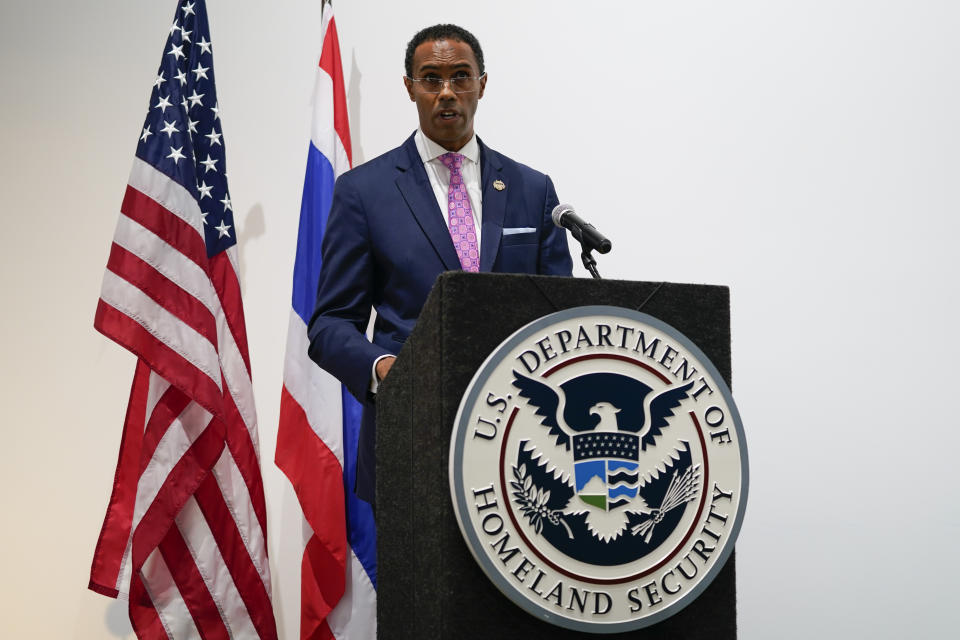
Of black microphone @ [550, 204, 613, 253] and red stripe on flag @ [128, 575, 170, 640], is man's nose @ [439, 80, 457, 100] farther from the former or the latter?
red stripe on flag @ [128, 575, 170, 640]

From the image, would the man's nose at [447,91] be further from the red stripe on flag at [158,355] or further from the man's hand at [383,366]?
the red stripe on flag at [158,355]

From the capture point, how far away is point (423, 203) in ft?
6.03

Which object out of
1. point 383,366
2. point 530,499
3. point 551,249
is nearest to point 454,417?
point 530,499

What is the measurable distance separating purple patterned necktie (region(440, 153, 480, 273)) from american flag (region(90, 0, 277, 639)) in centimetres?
108

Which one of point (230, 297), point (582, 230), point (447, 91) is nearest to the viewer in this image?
point (582, 230)

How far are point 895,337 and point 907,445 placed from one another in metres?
0.33

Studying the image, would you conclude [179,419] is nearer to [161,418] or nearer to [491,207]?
[161,418]

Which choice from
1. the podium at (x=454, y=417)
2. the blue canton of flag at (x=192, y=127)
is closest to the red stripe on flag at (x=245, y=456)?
the blue canton of flag at (x=192, y=127)

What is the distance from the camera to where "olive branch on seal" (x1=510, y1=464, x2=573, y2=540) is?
3.51ft

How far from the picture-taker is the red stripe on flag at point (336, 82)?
2.90m

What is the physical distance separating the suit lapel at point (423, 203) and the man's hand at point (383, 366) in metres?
0.31

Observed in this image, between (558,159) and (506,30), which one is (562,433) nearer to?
(558,159)

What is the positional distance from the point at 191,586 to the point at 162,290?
0.86 meters

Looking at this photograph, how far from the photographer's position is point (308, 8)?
3154 millimetres
